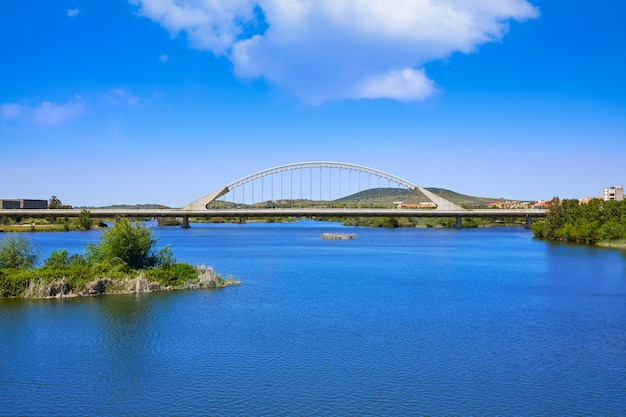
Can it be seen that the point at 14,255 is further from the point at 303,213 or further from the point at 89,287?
the point at 303,213

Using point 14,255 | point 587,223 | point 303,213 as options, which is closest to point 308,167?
point 303,213

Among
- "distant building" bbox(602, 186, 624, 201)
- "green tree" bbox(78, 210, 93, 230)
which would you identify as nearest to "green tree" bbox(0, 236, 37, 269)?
"green tree" bbox(78, 210, 93, 230)

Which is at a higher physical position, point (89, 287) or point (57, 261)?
point (57, 261)

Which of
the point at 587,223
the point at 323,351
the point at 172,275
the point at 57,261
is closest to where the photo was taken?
the point at 323,351

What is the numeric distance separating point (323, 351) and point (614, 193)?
16050 cm

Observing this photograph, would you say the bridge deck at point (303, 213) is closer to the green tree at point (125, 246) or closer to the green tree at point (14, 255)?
the green tree at point (125, 246)

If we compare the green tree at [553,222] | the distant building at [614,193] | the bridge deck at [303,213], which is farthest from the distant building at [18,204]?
the distant building at [614,193]

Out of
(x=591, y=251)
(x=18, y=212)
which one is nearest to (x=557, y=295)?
(x=591, y=251)

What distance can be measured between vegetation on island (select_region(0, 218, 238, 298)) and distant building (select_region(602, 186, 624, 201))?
4749 inches

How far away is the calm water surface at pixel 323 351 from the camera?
1303 centimetres

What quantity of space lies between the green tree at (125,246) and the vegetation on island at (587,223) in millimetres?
43384

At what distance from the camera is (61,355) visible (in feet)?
53.2

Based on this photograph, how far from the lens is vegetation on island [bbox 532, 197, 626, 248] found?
5797 cm

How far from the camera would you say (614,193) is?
158 metres
